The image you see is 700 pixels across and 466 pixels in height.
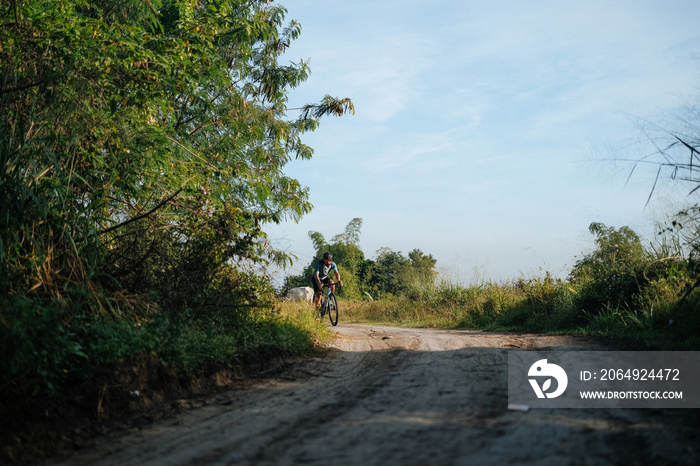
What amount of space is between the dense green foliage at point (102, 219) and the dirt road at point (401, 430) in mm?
1381

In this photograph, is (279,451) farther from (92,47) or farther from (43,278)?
(92,47)

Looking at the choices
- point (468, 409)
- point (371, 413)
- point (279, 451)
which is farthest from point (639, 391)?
point (279, 451)

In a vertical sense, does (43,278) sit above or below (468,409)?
above

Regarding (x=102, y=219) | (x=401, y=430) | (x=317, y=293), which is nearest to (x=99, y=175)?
(x=102, y=219)

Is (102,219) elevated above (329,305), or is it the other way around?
(102,219)

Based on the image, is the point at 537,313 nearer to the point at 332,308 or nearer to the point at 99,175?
the point at 332,308

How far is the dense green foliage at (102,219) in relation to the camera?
5676 mm

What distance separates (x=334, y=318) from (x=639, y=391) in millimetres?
10018

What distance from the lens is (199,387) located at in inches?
236

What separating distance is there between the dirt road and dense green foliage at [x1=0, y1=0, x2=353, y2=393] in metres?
1.38

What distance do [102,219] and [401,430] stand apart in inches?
210

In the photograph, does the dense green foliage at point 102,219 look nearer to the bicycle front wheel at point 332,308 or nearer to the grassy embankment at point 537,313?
the bicycle front wheel at point 332,308

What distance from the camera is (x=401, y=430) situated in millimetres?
3990

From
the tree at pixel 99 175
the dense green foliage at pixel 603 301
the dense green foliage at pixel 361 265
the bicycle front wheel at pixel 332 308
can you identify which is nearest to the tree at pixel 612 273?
the dense green foliage at pixel 603 301
